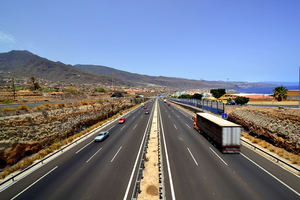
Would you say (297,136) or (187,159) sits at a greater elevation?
(297,136)

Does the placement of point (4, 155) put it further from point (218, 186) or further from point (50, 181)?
point (218, 186)

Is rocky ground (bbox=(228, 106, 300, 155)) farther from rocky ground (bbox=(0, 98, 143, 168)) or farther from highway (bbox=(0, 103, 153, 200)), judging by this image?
rocky ground (bbox=(0, 98, 143, 168))

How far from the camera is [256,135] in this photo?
71.8ft

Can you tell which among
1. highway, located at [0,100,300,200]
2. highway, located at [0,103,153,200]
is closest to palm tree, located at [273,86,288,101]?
highway, located at [0,100,300,200]

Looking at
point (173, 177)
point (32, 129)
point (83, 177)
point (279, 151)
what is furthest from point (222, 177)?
point (32, 129)

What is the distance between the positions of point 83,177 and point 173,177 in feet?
29.0

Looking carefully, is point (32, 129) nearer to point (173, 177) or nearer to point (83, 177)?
point (83, 177)

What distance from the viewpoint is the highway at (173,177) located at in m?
9.95

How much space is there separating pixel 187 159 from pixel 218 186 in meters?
4.60

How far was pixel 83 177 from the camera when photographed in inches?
486

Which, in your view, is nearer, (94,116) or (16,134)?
(16,134)

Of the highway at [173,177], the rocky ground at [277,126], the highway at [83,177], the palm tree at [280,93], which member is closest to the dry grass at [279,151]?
the rocky ground at [277,126]

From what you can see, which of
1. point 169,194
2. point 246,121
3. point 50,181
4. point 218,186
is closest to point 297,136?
point 246,121

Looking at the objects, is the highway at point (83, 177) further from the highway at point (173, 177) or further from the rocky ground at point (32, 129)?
the rocky ground at point (32, 129)
